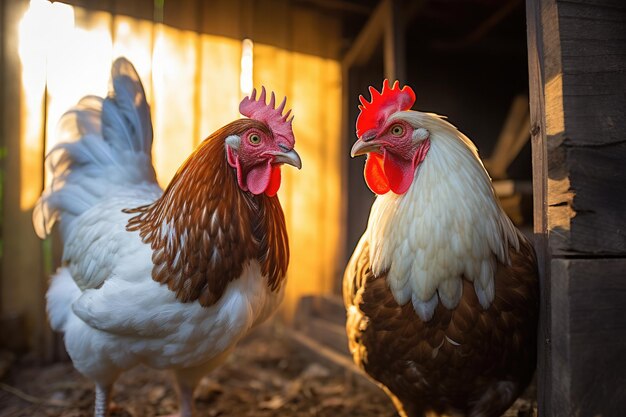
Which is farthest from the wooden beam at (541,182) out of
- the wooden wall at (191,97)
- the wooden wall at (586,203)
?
the wooden wall at (191,97)

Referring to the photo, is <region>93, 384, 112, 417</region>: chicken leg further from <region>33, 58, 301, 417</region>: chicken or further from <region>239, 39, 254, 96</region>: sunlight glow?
<region>239, 39, 254, 96</region>: sunlight glow

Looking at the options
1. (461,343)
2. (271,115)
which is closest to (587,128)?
(461,343)

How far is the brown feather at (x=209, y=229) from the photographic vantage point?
168cm

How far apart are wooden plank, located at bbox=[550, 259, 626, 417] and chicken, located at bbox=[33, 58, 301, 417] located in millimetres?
1056

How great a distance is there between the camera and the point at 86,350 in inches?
73.1

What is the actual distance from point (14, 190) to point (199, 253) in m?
2.68

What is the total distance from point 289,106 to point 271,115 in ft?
8.61

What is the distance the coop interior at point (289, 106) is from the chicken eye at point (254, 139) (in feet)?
4.58

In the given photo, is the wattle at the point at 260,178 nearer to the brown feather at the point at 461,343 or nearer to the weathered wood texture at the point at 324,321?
the brown feather at the point at 461,343

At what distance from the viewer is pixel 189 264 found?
169 centimetres

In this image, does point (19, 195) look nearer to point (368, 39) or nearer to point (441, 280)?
point (368, 39)

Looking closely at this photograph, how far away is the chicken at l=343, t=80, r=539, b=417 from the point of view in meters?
1.56

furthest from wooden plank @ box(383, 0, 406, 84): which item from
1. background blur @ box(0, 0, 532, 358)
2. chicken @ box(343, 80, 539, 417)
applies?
chicken @ box(343, 80, 539, 417)

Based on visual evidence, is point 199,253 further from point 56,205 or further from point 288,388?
point 288,388
